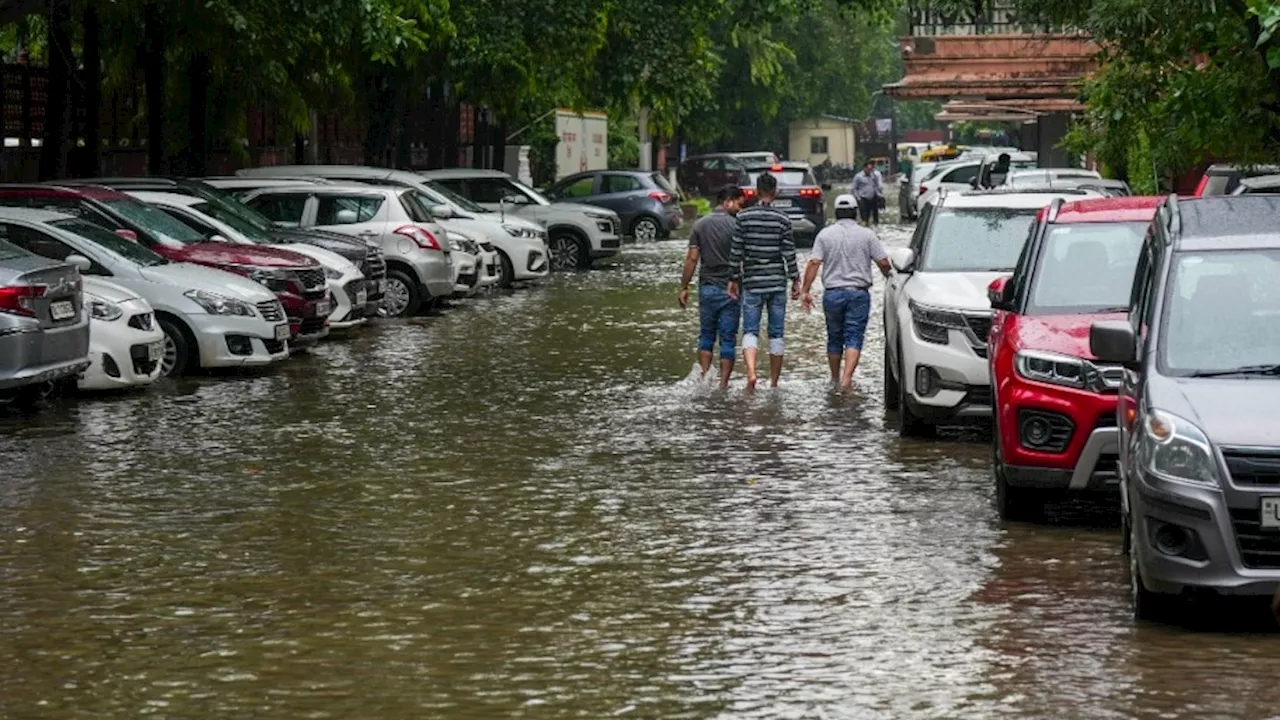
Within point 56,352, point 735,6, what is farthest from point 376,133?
point 56,352

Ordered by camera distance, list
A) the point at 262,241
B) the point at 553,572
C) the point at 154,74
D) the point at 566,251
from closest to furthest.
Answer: the point at 553,572 → the point at 262,241 → the point at 154,74 → the point at 566,251

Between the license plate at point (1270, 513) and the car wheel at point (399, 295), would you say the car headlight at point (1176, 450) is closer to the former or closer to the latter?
the license plate at point (1270, 513)

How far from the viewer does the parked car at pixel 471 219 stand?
32.9m

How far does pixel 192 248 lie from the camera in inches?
892

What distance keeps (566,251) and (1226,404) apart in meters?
30.9

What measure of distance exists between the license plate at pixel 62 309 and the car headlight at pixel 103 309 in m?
1.13

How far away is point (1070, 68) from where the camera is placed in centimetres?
4638

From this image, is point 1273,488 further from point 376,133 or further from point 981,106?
point 981,106

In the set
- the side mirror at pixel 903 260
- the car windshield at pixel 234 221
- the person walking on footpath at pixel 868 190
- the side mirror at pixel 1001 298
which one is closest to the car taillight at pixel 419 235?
the car windshield at pixel 234 221

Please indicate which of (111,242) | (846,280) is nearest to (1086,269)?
(846,280)

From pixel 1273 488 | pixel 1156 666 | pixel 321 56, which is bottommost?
pixel 1156 666

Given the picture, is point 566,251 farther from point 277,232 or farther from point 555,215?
point 277,232

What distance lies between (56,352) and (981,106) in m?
44.2

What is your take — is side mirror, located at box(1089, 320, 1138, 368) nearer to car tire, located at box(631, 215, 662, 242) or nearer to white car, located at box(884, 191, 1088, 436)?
white car, located at box(884, 191, 1088, 436)
